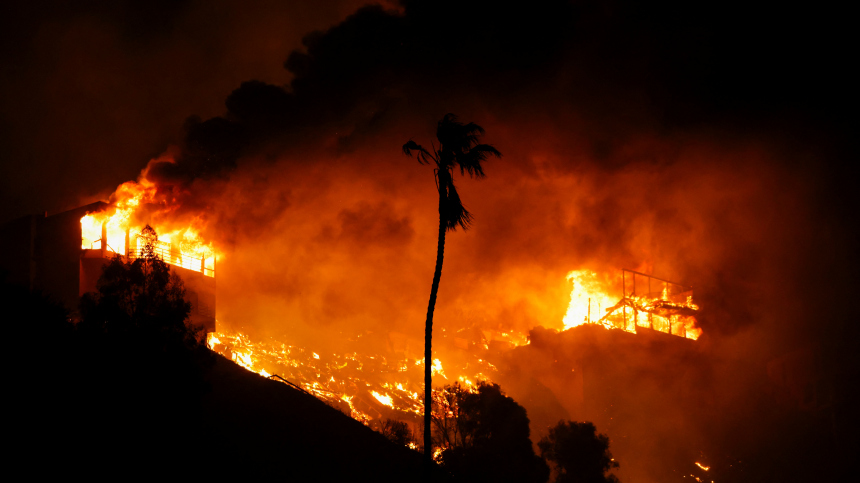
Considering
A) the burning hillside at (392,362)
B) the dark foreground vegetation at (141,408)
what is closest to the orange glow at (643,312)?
the burning hillside at (392,362)

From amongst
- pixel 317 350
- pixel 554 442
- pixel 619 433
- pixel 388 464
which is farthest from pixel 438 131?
pixel 317 350

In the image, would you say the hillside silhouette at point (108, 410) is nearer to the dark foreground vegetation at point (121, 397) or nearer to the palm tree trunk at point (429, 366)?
the dark foreground vegetation at point (121, 397)

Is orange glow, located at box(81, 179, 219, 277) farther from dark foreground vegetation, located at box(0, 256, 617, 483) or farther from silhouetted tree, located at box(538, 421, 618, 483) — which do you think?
silhouetted tree, located at box(538, 421, 618, 483)

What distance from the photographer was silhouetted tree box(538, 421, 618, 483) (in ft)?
110

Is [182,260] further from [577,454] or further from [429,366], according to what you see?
[577,454]

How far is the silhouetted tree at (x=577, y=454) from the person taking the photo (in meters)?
33.5

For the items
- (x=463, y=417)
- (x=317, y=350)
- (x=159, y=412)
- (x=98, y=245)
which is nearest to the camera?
(x=159, y=412)

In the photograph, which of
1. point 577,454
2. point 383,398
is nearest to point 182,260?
point 577,454

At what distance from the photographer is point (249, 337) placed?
284 ft

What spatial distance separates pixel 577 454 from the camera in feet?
110

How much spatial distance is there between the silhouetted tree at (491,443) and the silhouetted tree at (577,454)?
184 cm

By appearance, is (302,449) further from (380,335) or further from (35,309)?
(380,335)

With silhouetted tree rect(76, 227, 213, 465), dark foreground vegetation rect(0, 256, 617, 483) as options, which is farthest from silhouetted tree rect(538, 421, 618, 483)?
silhouetted tree rect(76, 227, 213, 465)

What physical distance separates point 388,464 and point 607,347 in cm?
4584
